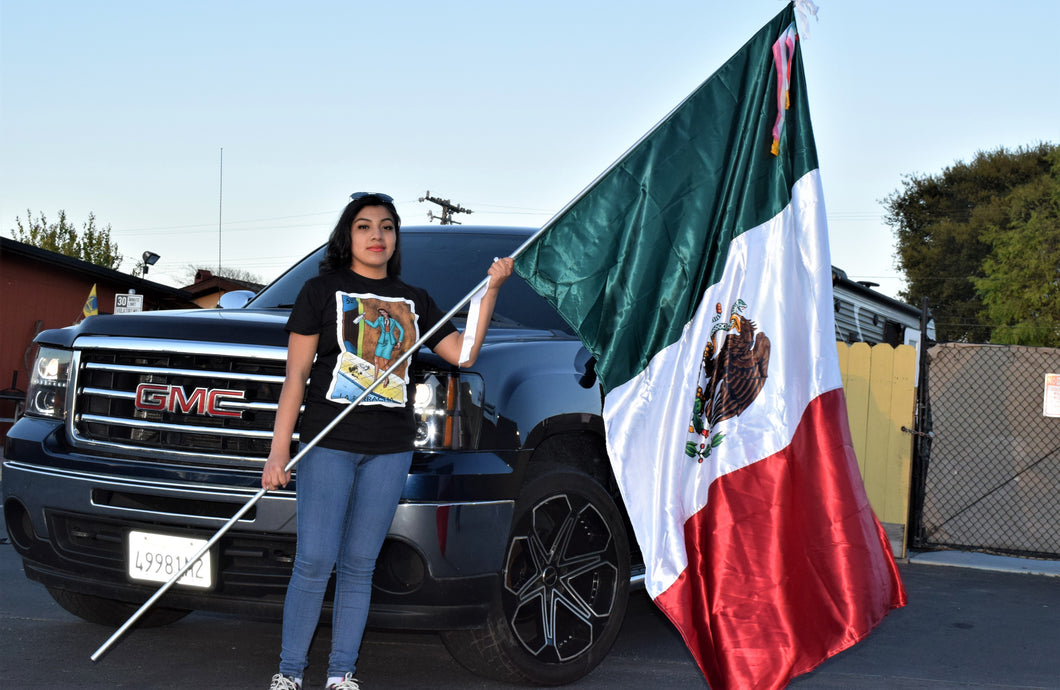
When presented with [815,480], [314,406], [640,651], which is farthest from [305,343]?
[640,651]

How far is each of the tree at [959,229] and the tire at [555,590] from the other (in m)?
50.4

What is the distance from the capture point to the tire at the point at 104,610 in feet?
16.7

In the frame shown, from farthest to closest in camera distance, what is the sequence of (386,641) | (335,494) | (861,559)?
(386,641) → (861,559) → (335,494)

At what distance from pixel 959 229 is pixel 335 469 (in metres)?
53.7

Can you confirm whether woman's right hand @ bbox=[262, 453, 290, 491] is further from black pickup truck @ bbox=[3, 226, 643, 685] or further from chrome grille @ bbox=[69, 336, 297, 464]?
chrome grille @ bbox=[69, 336, 297, 464]

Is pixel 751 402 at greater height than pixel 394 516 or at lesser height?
greater

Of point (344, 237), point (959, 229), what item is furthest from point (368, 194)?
point (959, 229)

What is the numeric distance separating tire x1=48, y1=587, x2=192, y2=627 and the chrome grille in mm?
1041

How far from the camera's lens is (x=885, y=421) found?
8961 millimetres

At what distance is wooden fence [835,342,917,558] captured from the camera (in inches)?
349

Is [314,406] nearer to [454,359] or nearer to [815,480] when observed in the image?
[454,359]

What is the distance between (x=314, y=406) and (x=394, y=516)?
1.55ft

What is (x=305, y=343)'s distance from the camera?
388cm

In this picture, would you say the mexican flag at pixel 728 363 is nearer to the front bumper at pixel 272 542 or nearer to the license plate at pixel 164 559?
the front bumper at pixel 272 542
